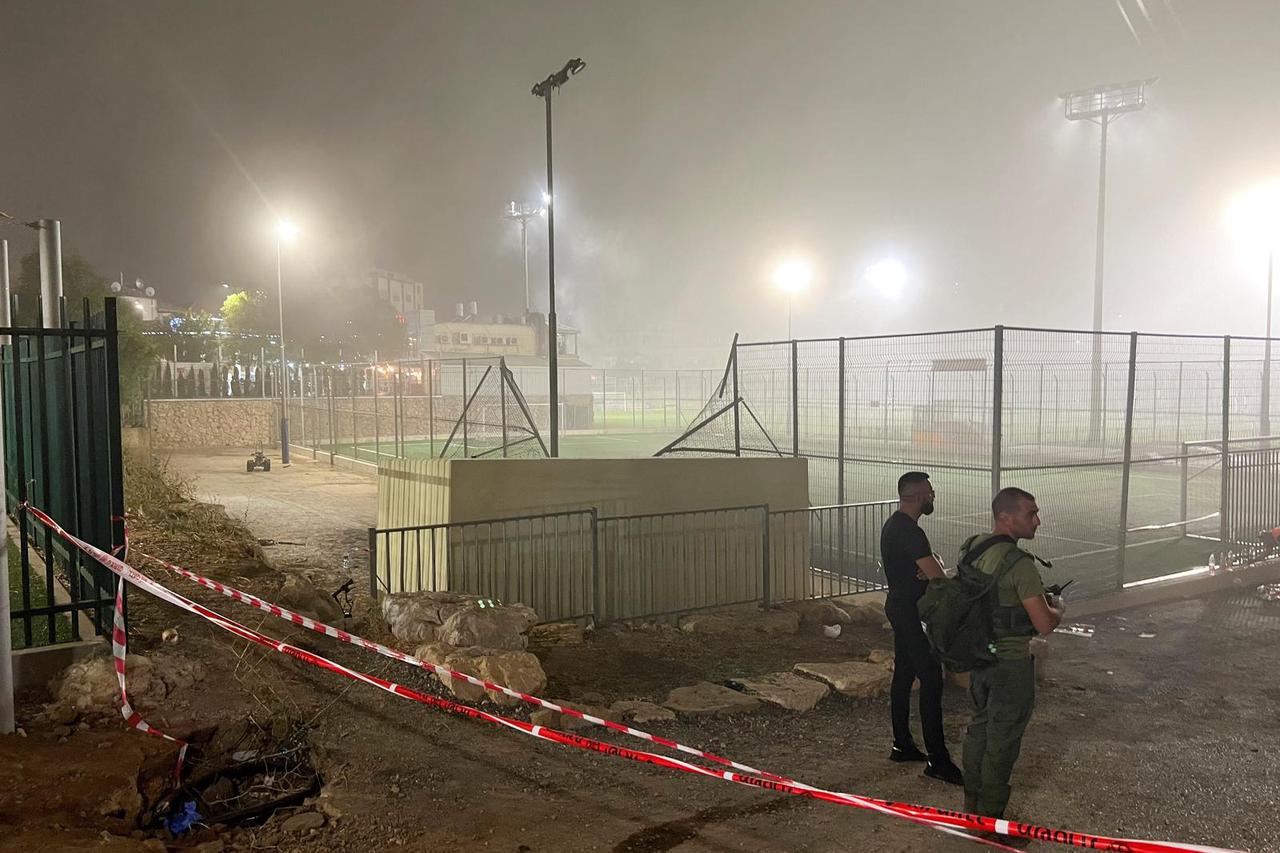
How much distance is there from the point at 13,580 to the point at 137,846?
469 cm

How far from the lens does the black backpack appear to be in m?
4.07

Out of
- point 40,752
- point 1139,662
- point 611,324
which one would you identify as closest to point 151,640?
point 40,752

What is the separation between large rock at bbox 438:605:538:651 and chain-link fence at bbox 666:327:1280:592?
4.97 m

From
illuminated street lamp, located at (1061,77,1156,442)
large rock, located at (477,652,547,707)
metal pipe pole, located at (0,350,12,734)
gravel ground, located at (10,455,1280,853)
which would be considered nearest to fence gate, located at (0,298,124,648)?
metal pipe pole, located at (0,350,12,734)

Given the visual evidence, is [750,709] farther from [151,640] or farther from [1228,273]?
[1228,273]

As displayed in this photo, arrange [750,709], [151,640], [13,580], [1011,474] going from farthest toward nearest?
[1011,474], [13,580], [750,709], [151,640]

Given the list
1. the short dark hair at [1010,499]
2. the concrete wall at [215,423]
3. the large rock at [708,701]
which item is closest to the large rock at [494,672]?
the large rock at [708,701]

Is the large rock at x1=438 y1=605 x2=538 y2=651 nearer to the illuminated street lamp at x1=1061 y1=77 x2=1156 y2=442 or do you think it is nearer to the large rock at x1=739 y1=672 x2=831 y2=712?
the large rock at x1=739 y1=672 x2=831 y2=712

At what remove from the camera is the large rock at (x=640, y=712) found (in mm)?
5656

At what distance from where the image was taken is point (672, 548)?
30.1 ft

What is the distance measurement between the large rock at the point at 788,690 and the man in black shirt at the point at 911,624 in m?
0.93

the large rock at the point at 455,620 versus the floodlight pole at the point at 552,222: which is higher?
the floodlight pole at the point at 552,222

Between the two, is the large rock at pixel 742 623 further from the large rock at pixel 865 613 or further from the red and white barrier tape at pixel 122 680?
the red and white barrier tape at pixel 122 680

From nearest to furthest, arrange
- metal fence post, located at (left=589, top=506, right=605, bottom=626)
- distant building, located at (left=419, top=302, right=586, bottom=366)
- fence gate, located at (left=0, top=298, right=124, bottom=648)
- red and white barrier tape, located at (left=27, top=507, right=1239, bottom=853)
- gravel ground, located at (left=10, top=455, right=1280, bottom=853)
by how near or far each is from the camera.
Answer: red and white barrier tape, located at (left=27, top=507, right=1239, bottom=853) → gravel ground, located at (left=10, top=455, right=1280, bottom=853) → fence gate, located at (left=0, top=298, right=124, bottom=648) → metal fence post, located at (left=589, top=506, right=605, bottom=626) → distant building, located at (left=419, top=302, right=586, bottom=366)
